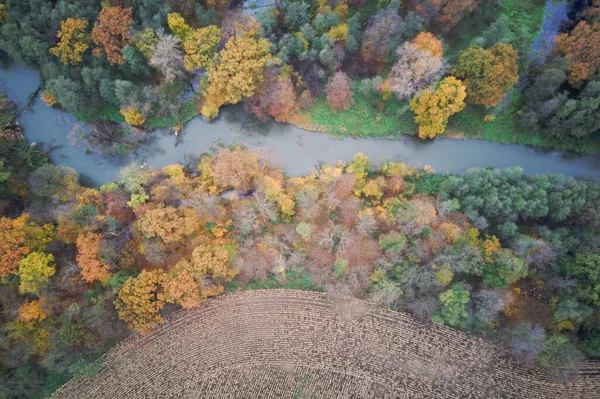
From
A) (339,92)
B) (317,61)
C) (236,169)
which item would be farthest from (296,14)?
(236,169)

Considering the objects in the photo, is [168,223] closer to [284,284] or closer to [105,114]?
[284,284]

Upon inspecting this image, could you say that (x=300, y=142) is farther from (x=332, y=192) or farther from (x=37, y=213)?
(x=37, y=213)

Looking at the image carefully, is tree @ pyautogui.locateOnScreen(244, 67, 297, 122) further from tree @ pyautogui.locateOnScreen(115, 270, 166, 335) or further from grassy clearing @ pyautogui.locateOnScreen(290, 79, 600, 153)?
tree @ pyautogui.locateOnScreen(115, 270, 166, 335)

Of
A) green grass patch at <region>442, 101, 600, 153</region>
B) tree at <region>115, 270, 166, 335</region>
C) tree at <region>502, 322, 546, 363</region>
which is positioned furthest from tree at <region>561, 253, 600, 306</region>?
tree at <region>115, 270, 166, 335</region>

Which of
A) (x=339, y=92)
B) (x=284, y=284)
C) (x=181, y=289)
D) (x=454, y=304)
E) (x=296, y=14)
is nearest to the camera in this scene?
(x=454, y=304)

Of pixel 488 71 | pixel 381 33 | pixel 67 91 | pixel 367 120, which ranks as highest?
pixel 381 33

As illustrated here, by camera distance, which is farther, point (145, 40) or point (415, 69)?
point (145, 40)
